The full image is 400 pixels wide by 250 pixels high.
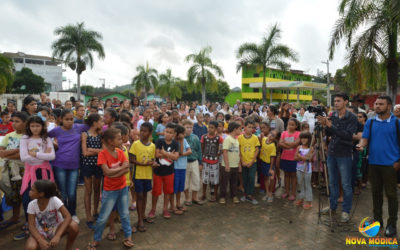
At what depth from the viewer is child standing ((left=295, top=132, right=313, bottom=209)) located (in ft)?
16.0

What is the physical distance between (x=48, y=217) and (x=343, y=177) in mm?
4298

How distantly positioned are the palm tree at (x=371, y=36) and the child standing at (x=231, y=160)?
6665 millimetres

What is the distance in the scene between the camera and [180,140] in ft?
15.0

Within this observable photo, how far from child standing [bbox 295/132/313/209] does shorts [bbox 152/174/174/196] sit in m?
2.44

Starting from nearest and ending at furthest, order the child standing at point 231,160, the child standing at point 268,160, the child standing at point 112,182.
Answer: the child standing at point 112,182
the child standing at point 231,160
the child standing at point 268,160

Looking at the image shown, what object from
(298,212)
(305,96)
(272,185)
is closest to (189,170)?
(272,185)

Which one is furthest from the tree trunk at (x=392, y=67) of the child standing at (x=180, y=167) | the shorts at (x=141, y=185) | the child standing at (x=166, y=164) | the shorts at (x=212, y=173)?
the shorts at (x=141, y=185)

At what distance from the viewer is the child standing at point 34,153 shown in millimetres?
3469

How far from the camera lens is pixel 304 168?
Result: 4.82 metres

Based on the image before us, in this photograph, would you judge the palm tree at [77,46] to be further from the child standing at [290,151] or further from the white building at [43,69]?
the white building at [43,69]

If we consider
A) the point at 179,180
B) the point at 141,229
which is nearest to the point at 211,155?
the point at 179,180

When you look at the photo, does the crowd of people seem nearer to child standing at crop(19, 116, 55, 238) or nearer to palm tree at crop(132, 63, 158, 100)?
child standing at crop(19, 116, 55, 238)

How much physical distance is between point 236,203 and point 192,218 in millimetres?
1125

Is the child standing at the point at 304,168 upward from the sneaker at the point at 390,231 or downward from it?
upward
